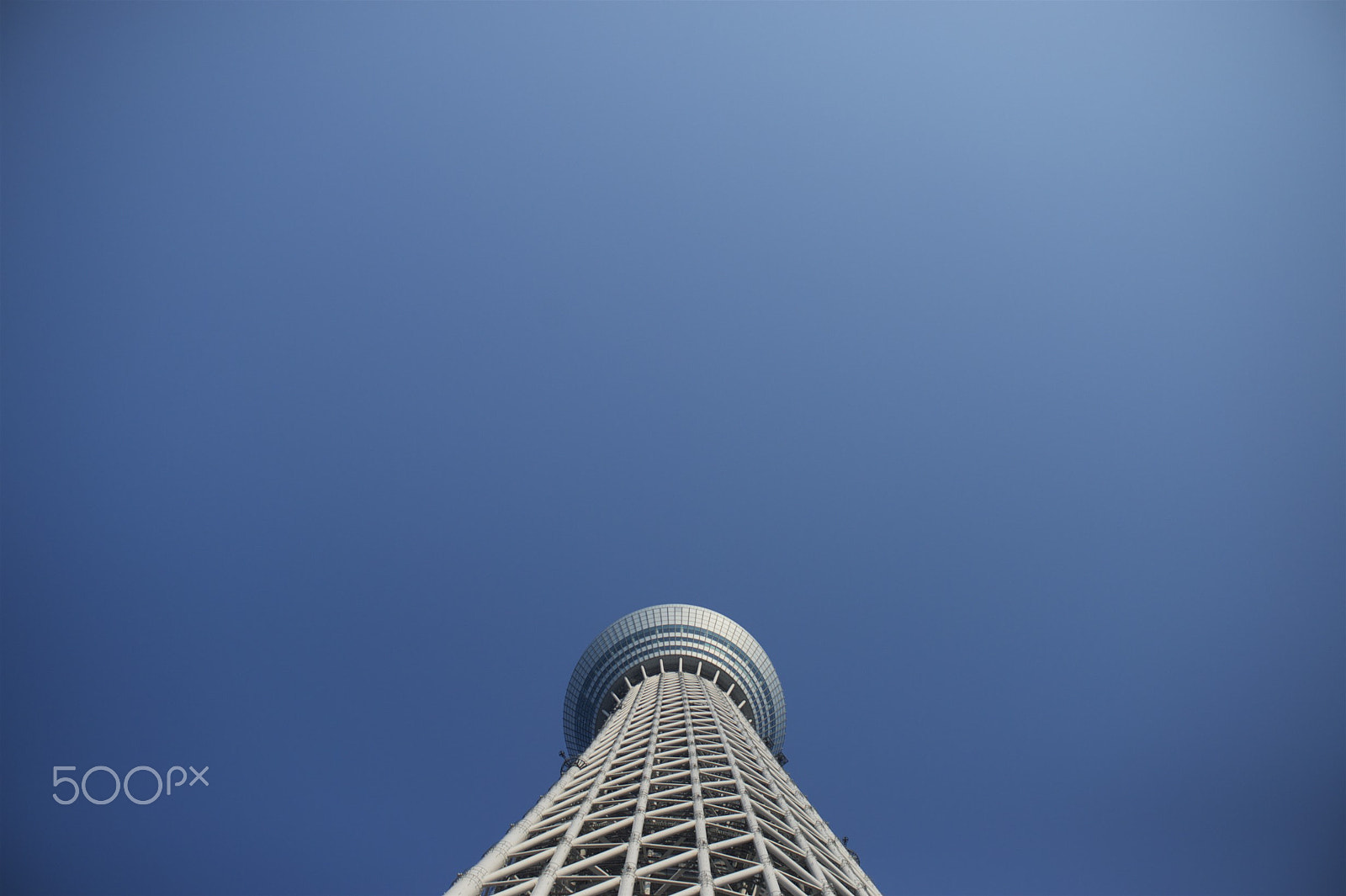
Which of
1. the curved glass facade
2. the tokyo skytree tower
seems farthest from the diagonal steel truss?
the curved glass facade

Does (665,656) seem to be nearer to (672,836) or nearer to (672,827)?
(672,836)

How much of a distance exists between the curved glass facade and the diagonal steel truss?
5297 cm

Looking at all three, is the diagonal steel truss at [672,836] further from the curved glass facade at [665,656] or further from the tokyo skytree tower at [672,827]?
the curved glass facade at [665,656]

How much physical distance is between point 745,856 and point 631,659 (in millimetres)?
76696

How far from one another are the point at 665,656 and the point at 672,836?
72.7 metres

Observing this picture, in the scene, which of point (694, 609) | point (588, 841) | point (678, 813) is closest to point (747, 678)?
point (694, 609)

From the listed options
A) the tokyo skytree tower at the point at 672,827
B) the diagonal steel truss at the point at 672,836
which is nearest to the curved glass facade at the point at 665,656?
the tokyo skytree tower at the point at 672,827

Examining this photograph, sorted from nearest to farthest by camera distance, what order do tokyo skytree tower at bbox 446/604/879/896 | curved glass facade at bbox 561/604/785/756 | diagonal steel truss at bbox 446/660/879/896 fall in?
diagonal steel truss at bbox 446/660/879/896 < tokyo skytree tower at bbox 446/604/879/896 < curved glass facade at bbox 561/604/785/756

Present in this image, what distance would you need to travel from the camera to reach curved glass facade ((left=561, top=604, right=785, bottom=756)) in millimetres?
99875

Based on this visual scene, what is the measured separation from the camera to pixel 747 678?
103875mm

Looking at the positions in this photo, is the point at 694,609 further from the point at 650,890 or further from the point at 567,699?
the point at 650,890

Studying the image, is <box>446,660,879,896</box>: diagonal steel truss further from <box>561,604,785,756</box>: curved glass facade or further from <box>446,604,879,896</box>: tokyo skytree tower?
<box>561,604,785,756</box>: curved glass facade

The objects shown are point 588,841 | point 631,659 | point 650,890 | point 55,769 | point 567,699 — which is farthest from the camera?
point 567,699

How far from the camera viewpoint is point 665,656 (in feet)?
323
